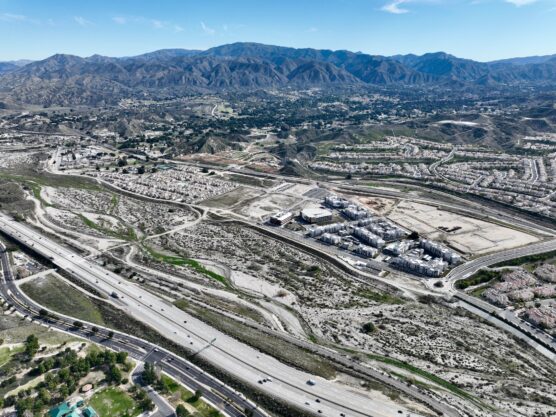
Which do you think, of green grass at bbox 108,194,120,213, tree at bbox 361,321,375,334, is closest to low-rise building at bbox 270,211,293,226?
green grass at bbox 108,194,120,213

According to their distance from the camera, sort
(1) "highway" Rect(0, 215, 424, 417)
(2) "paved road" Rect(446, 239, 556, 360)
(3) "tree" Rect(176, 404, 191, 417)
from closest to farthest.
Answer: (3) "tree" Rect(176, 404, 191, 417) → (1) "highway" Rect(0, 215, 424, 417) → (2) "paved road" Rect(446, 239, 556, 360)

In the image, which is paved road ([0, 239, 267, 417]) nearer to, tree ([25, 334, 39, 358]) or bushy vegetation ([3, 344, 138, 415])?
bushy vegetation ([3, 344, 138, 415])

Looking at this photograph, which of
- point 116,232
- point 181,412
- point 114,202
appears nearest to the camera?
point 181,412

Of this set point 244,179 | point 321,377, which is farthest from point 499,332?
point 244,179

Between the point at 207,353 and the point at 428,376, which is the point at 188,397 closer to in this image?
the point at 207,353

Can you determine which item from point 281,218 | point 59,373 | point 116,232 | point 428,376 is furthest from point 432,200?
point 59,373

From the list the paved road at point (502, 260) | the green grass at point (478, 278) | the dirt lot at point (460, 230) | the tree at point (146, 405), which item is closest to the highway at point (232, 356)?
the tree at point (146, 405)

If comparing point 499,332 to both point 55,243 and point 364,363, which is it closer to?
point 364,363
